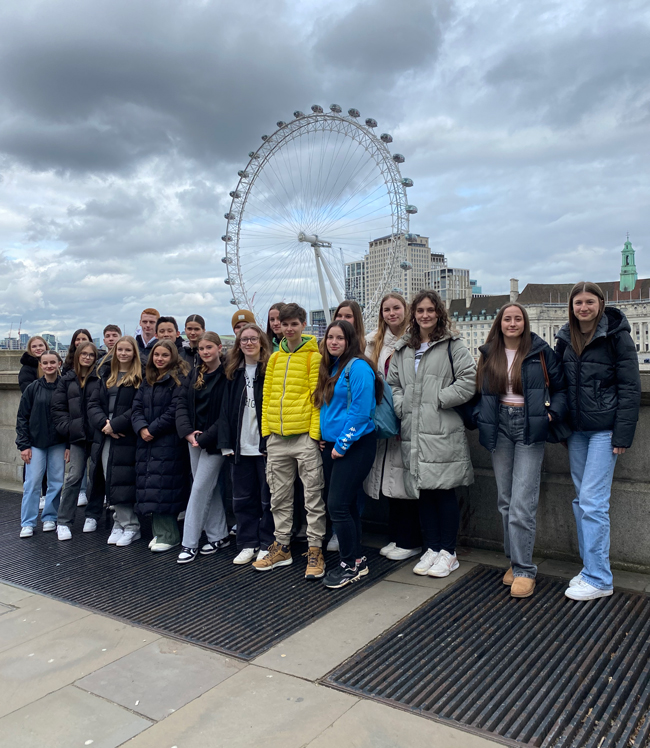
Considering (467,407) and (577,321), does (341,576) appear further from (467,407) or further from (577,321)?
(577,321)

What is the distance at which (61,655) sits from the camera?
12.3 ft

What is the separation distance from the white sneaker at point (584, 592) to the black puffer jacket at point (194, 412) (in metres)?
2.95

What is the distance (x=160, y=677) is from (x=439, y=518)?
2.38 m

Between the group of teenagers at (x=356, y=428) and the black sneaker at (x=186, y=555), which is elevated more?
the group of teenagers at (x=356, y=428)

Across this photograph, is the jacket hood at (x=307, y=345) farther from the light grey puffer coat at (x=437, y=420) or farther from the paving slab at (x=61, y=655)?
the paving slab at (x=61, y=655)

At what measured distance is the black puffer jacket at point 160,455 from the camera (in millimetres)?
5719

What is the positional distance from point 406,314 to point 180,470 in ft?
8.18

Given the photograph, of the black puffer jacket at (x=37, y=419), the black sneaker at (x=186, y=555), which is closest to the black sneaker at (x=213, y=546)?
the black sneaker at (x=186, y=555)

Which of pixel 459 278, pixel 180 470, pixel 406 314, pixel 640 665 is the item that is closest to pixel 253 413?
pixel 180 470

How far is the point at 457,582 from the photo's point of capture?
4578 millimetres

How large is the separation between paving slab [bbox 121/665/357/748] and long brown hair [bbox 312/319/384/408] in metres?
2.01

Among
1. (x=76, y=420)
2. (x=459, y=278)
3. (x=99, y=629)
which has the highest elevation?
(x=459, y=278)

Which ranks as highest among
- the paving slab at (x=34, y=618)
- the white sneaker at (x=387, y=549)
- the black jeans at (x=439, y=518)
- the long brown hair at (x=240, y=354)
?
the long brown hair at (x=240, y=354)

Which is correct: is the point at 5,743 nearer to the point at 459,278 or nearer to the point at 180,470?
the point at 180,470
